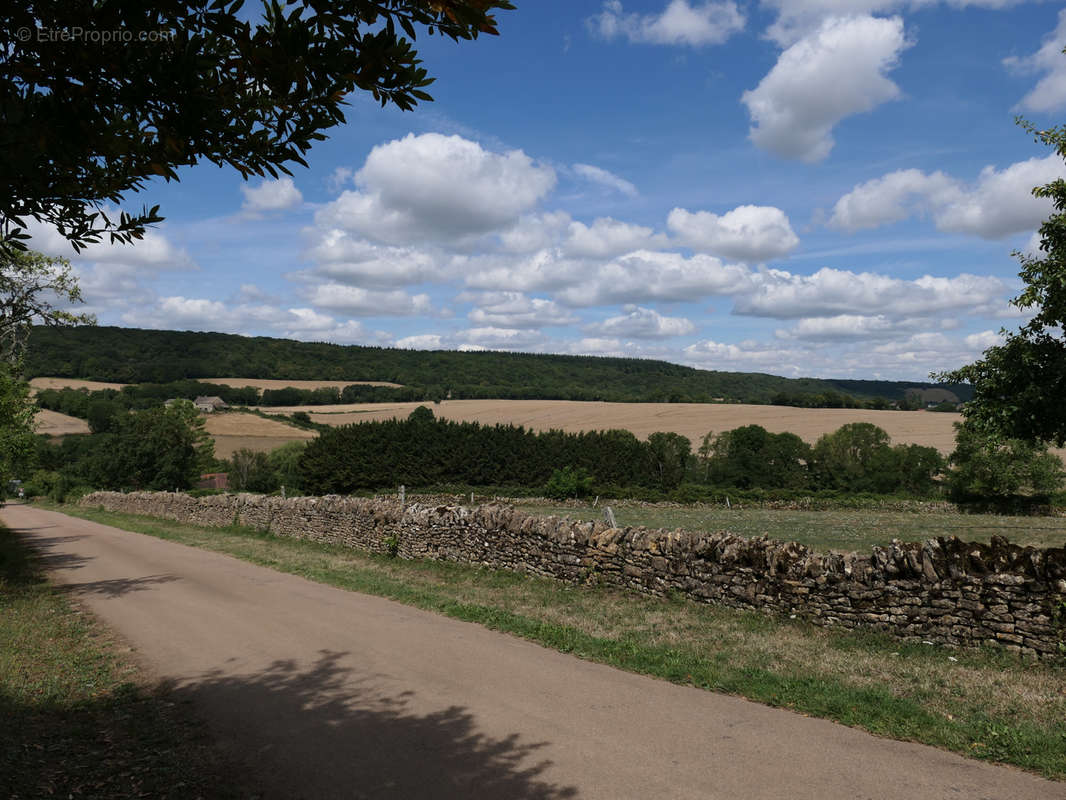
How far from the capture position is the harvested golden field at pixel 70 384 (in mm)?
89438

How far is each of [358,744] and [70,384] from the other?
10880cm

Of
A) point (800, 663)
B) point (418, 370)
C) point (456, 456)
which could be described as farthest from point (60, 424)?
point (800, 663)

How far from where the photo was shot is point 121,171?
3770 millimetres

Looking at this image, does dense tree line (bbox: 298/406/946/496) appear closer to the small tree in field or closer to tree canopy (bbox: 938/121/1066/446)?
the small tree in field

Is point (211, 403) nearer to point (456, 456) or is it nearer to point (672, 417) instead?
point (456, 456)

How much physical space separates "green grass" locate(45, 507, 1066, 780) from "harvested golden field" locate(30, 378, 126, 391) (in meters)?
99.2

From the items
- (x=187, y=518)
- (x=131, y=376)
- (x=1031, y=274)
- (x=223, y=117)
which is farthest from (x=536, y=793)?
(x=131, y=376)

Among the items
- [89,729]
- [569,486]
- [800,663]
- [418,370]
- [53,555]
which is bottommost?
[569,486]

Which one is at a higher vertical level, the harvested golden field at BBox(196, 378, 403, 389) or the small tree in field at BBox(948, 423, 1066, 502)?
the harvested golden field at BBox(196, 378, 403, 389)

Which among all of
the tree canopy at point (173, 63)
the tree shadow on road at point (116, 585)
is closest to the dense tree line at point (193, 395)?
the tree shadow on road at point (116, 585)

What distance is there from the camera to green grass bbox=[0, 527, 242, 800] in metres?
4.60

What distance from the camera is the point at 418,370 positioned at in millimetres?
123062

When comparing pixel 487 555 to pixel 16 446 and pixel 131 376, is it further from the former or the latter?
pixel 131 376

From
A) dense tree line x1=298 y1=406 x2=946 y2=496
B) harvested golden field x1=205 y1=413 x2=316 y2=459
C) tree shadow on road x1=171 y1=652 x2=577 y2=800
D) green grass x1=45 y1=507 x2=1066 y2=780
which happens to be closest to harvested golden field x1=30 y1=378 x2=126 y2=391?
harvested golden field x1=205 y1=413 x2=316 y2=459
